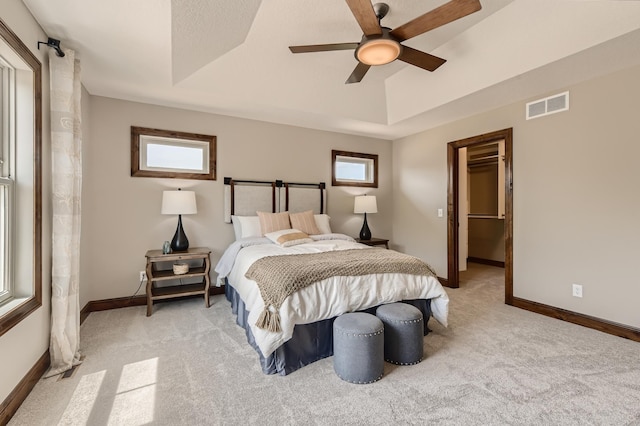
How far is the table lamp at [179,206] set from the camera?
337 centimetres

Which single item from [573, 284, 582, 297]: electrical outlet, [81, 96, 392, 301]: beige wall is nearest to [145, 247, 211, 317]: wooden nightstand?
[81, 96, 392, 301]: beige wall

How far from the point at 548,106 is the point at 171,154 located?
4.59m

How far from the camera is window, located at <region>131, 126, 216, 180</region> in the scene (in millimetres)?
3559

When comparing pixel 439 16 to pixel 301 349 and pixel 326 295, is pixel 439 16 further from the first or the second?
pixel 301 349

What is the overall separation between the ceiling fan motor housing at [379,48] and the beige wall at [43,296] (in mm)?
2251

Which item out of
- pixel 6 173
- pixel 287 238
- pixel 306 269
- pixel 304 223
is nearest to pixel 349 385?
pixel 306 269

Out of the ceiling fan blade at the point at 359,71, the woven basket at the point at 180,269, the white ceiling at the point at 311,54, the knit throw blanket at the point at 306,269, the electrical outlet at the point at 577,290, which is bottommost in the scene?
the electrical outlet at the point at 577,290

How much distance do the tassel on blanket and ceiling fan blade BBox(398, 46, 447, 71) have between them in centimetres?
228

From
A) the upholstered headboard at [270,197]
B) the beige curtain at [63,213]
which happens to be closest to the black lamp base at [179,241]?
the upholstered headboard at [270,197]

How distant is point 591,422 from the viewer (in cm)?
158

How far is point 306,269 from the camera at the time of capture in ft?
7.33

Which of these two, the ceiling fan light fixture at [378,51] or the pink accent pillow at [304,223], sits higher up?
the ceiling fan light fixture at [378,51]

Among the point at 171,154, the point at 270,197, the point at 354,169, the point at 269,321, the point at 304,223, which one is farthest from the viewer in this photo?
the point at 354,169

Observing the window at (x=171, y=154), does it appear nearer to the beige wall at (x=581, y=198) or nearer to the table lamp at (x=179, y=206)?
the table lamp at (x=179, y=206)
